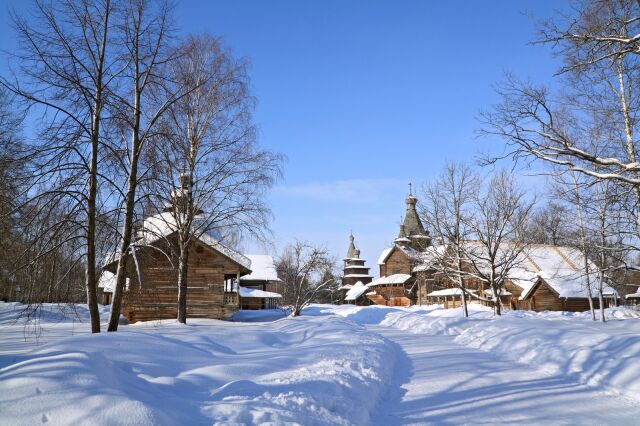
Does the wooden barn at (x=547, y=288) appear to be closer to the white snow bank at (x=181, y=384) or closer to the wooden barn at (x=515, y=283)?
the wooden barn at (x=515, y=283)

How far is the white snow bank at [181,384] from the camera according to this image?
13.8 feet

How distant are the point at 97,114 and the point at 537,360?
473 inches

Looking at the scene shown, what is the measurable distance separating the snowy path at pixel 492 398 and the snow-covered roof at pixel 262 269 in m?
34.8

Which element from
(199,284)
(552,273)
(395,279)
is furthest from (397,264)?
(199,284)

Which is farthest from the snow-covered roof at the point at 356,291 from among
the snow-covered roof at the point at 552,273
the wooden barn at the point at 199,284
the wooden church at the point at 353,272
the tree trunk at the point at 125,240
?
the tree trunk at the point at 125,240

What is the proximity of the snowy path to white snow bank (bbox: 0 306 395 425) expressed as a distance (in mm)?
525

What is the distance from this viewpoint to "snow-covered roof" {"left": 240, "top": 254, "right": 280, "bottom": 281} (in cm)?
4438

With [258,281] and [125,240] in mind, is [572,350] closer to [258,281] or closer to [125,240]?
[125,240]

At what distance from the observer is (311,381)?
6.77 m

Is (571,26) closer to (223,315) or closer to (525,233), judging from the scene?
(525,233)

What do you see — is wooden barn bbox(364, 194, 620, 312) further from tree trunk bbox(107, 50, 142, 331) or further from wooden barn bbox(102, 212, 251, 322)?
tree trunk bbox(107, 50, 142, 331)

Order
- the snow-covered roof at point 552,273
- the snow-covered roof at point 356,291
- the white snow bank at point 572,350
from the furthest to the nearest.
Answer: the snow-covered roof at point 356,291
the snow-covered roof at point 552,273
the white snow bank at point 572,350

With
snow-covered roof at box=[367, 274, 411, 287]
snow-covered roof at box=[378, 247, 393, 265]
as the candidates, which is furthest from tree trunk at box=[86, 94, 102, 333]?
snow-covered roof at box=[378, 247, 393, 265]

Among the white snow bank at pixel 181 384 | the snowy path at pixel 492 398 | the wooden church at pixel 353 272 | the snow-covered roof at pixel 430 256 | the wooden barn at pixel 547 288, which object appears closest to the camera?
the white snow bank at pixel 181 384
